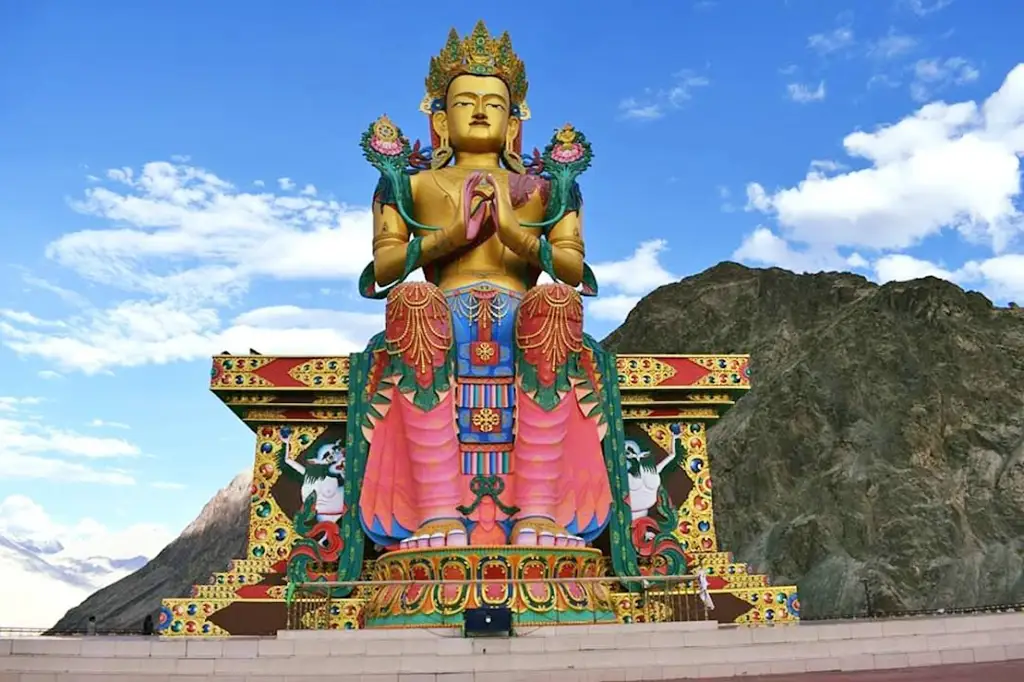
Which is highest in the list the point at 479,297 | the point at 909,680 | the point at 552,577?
the point at 479,297

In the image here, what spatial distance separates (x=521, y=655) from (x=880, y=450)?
88.6ft

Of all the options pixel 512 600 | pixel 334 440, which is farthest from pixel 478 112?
pixel 512 600

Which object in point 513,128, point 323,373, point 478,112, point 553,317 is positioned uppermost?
point 513,128

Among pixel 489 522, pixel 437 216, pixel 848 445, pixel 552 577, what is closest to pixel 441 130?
pixel 437 216

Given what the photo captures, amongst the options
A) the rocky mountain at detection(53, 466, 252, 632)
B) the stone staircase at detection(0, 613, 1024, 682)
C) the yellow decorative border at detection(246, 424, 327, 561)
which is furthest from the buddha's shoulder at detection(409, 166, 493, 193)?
the rocky mountain at detection(53, 466, 252, 632)

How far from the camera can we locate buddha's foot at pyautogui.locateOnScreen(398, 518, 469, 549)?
7938 millimetres

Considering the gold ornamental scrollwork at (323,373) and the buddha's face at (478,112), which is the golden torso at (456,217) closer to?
the buddha's face at (478,112)

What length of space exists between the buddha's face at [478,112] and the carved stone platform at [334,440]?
2666mm

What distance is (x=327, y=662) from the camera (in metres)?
5.83

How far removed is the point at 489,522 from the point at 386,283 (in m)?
2.69

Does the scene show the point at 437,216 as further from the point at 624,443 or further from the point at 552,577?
the point at 552,577

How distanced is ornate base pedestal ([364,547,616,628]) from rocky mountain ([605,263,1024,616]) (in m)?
18.4

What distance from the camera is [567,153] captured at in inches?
391

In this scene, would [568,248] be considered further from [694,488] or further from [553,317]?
[694,488]
